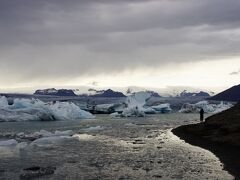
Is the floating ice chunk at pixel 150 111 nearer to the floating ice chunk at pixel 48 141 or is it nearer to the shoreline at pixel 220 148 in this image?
the shoreline at pixel 220 148

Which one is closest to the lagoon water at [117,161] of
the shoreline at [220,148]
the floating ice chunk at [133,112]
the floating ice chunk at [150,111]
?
the shoreline at [220,148]

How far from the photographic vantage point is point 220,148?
85.5 feet

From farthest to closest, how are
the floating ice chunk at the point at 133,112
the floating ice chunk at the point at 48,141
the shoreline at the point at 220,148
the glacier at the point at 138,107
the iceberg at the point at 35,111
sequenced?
the glacier at the point at 138,107 < the floating ice chunk at the point at 133,112 < the iceberg at the point at 35,111 < the floating ice chunk at the point at 48,141 < the shoreline at the point at 220,148

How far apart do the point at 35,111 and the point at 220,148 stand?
142 ft

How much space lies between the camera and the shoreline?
63.0 feet

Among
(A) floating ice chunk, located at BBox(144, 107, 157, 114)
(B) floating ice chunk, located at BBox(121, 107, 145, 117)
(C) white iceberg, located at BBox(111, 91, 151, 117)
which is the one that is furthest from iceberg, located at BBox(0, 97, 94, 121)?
(A) floating ice chunk, located at BBox(144, 107, 157, 114)

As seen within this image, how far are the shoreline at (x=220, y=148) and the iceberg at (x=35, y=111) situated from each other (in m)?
29.6

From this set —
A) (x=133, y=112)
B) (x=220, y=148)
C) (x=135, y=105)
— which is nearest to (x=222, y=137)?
(x=220, y=148)

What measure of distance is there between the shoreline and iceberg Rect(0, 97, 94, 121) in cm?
2955

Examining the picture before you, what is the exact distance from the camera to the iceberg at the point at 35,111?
63656 mm

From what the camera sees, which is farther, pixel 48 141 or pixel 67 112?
pixel 67 112

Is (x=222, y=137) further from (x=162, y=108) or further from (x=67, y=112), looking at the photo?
(x=162, y=108)

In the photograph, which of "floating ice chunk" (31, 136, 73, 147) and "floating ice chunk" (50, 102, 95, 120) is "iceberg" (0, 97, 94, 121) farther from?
"floating ice chunk" (31, 136, 73, 147)

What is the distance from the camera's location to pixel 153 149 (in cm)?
2572
